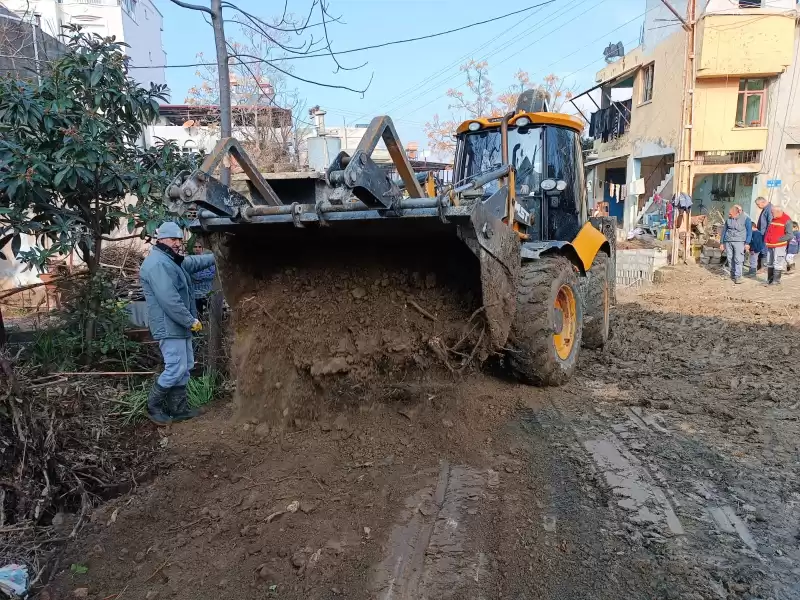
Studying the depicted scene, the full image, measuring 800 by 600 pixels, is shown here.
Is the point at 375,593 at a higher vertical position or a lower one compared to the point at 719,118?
lower

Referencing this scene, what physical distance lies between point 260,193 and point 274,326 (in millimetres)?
1025

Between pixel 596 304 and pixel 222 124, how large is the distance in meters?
4.26

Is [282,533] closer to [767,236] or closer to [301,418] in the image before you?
[301,418]

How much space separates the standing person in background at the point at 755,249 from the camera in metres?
12.5

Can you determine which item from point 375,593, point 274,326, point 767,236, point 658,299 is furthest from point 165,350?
point 767,236

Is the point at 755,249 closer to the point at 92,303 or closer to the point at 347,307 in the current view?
the point at 347,307

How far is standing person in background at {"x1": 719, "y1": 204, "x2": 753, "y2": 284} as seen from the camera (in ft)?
38.9

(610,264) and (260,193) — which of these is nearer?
(260,193)

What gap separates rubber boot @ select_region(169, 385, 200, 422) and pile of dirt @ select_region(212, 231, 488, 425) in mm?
679

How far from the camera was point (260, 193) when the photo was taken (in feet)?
14.4

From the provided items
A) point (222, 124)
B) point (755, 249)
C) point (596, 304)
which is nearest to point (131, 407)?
point (222, 124)

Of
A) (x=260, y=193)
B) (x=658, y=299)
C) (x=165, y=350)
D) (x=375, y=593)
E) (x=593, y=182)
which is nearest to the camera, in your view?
(x=375, y=593)

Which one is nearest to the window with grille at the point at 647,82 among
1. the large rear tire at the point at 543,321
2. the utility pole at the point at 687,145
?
the utility pole at the point at 687,145

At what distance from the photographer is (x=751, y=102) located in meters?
17.3
